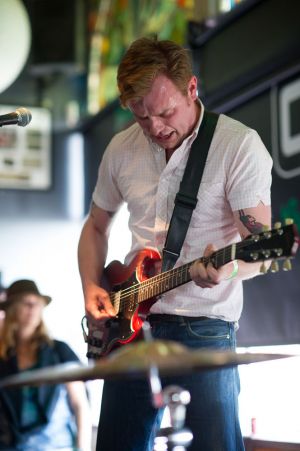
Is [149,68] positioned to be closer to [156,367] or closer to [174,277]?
[174,277]

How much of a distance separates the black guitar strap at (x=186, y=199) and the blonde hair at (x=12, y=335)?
7.26ft

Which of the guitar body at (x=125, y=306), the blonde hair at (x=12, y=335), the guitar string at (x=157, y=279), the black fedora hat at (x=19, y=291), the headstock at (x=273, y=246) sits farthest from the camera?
the black fedora hat at (x=19, y=291)

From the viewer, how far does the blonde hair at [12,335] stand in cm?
456

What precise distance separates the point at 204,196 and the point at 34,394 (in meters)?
2.11

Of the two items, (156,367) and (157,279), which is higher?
(157,279)

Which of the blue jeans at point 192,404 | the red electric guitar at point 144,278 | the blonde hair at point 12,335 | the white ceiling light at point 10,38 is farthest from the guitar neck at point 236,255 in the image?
the blonde hair at point 12,335

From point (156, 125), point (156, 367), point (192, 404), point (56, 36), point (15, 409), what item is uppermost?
point (56, 36)

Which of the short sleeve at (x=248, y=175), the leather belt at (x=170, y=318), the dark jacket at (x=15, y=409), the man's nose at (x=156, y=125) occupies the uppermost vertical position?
the man's nose at (x=156, y=125)

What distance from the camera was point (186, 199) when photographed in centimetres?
248

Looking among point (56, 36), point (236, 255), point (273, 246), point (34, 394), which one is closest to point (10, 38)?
point (34, 394)

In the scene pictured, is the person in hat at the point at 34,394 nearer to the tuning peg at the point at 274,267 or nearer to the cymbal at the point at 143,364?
the tuning peg at the point at 274,267

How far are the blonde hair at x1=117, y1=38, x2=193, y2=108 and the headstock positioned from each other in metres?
0.58

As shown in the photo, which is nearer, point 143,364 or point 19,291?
point 143,364

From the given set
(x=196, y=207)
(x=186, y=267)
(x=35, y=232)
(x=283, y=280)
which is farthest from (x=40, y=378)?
(x=35, y=232)
